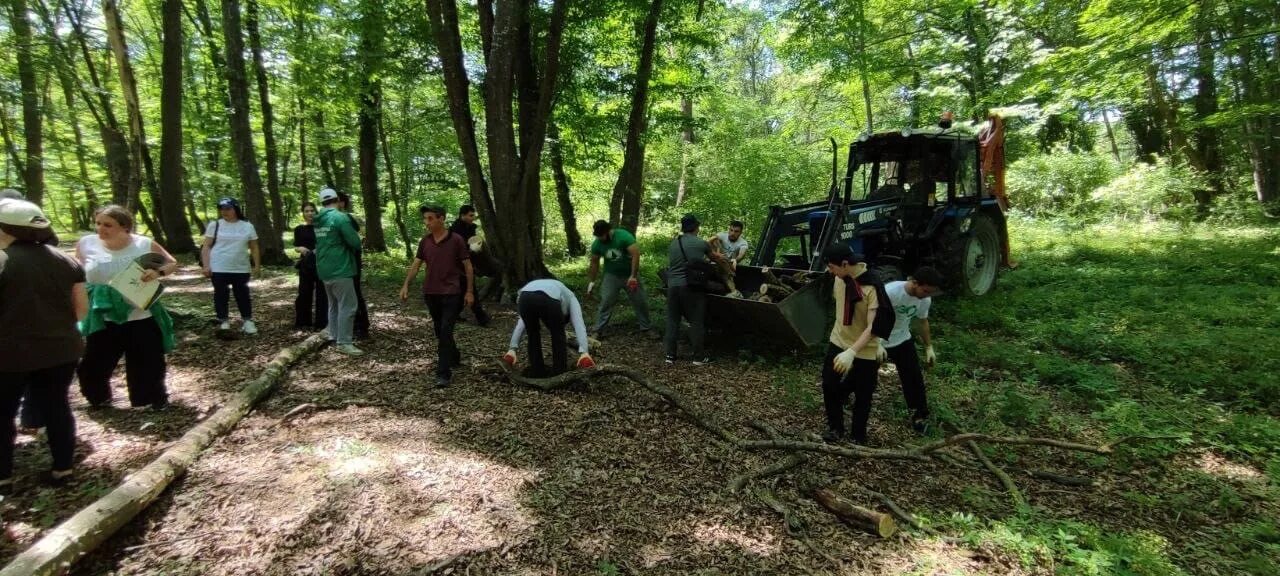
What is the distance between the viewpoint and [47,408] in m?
3.40

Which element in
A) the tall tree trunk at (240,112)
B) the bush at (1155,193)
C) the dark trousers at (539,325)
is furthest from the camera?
the bush at (1155,193)

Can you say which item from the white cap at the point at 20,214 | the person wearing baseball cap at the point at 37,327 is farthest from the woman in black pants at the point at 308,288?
the white cap at the point at 20,214

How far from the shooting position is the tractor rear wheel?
8.38 m

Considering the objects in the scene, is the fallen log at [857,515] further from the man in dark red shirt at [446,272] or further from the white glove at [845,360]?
the man in dark red shirt at [446,272]

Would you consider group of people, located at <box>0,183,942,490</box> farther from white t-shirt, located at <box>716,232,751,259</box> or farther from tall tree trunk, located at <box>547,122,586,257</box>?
tall tree trunk, located at <box>547,122,586,257</box>

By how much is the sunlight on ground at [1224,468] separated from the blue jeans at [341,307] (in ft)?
24.7

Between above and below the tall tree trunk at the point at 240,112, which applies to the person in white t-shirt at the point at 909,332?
below

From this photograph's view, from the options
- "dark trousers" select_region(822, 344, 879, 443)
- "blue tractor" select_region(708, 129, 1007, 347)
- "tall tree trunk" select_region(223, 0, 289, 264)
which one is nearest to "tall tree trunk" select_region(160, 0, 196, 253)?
"tall tree trunk" select_region(223, 0, 289, 264)

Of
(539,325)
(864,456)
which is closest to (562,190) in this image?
(539,325)

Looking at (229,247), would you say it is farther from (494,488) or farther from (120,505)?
(494,488)

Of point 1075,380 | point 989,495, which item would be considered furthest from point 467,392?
point 1075,380

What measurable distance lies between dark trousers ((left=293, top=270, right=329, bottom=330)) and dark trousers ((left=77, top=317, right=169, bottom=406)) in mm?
2693

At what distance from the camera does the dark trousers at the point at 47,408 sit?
3.29 m

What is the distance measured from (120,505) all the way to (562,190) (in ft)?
41.1
